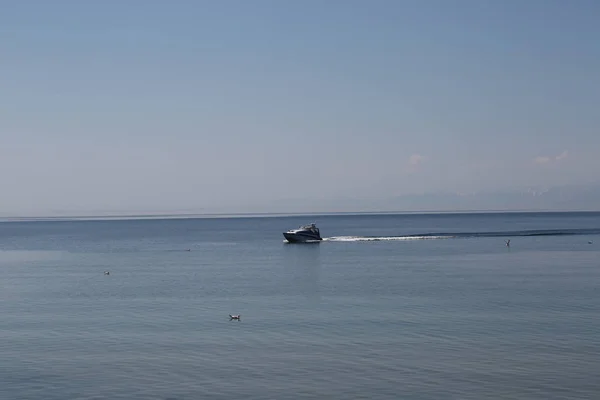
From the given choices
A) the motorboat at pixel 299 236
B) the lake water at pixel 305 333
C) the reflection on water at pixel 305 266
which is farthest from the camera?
the motorboat at pixel 299 236

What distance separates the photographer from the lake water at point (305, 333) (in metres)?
37.9

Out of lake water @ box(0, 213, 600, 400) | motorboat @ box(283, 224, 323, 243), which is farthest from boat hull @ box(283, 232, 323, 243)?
lake water @ box(0, 213, 600, 400)

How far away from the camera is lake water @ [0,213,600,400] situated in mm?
37906

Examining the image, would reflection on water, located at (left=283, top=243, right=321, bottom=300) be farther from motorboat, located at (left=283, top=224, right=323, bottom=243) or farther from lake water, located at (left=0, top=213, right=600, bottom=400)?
motorboat, located at (left=283, top=224, right=323, bottom=243)

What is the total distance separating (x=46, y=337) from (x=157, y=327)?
7622mm

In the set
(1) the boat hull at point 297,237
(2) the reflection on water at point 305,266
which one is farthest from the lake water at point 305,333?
(1) the boat hull at point 297,237

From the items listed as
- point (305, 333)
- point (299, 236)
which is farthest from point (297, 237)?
point (305, 333)

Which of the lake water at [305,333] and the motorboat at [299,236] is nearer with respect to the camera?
the lake water at [305,333]

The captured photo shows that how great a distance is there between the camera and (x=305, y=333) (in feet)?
168

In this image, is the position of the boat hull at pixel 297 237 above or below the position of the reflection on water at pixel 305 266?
above

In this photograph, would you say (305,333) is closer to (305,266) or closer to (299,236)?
(305,266)

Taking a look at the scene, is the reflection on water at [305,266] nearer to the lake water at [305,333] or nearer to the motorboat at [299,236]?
the lake water at [305,333]

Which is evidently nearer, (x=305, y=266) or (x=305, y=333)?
(x=305, y=333)

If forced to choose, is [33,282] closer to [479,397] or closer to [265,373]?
[265,373]
